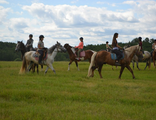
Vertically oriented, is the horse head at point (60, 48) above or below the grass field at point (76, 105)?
above

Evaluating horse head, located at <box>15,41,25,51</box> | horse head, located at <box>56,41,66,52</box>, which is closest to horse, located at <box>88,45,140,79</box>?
horse head, located at <box>56,41,66,52</box>

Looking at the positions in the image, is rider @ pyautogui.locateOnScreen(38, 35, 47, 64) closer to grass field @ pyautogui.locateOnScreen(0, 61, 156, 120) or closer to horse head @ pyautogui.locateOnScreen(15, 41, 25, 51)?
horse head @ pyautogui.locateOnScreen(15, 41, 25, 51)

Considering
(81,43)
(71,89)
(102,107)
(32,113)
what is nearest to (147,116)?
(102,107)

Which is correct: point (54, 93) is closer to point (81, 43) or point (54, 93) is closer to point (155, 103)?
point (155, 103)

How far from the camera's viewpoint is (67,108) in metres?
5.87

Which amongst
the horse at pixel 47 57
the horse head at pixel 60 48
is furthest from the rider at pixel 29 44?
the horse head at pixel 60 48

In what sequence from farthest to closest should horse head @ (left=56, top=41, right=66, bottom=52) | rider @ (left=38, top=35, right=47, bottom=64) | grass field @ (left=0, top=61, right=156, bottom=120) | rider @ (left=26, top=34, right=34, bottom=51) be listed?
rider @ (left=26, top=34, right=34, bottom=51), horse head @ (left=56, top=41, right=66, bottom=52), rider @ (left=38, top=35, right=47, bottom=64), grass field @ (left=0, top=61, right=156, bottom=120)

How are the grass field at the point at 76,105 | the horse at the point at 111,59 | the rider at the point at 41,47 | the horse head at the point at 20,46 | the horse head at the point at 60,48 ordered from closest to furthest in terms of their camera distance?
1. the grass field at the point at 76,105
2. the horse at the point at 111,59
3. the rider at the point at 41,47
4. the horse head at the point at 60,48
5. the horse head at the point at 20,46

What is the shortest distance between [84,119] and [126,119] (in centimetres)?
103

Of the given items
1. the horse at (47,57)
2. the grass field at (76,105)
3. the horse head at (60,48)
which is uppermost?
the horse head at (60,48)

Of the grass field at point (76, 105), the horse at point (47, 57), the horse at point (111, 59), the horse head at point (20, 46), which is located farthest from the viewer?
the horse head at point (20, 46)

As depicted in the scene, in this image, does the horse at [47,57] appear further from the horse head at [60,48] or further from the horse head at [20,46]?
the horse head at [20,46]

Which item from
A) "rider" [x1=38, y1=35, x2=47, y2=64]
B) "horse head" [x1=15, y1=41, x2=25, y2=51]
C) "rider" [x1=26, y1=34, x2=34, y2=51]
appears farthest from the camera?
"rider" [x1=26, y1=34, x2=34, y2=51]

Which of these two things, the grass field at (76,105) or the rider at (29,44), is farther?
the rider at (29,44)
